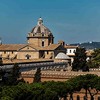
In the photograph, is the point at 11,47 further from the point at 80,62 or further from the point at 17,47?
the point at 80,62

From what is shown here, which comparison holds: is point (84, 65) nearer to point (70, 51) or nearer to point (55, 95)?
point (55, 95)

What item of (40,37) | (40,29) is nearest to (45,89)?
(40,37)

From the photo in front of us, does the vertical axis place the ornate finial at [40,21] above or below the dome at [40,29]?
above

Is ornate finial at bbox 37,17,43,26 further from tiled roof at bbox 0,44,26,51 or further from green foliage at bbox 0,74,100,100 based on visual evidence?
green foliage at bbox 0,74,100,100

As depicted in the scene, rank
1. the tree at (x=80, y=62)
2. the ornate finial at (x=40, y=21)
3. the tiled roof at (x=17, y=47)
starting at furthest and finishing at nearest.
Result: the ornate finial at (x=40, y=21), the tiled roof at (x=17, y=47), the tree at (x=80, y=62)

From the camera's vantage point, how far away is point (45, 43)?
97875 mm

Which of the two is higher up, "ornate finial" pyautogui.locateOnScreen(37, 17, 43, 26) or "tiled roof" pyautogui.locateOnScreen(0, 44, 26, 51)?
"ornate finial" pyautogui.locateOnScreen(37, 17, 43, 26)

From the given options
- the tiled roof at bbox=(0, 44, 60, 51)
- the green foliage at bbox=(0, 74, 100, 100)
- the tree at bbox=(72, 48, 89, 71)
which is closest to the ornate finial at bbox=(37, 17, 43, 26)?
the tiled roof at bbox=(0, 44, 60, 51)

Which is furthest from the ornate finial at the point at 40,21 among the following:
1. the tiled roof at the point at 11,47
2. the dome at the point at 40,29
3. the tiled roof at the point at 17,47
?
the tiled roof at the point at 11,47

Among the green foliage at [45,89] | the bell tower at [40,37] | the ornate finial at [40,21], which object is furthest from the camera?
the ornate finial at [40,21]

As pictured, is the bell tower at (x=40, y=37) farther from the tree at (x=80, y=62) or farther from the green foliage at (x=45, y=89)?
the green foliage at (x=45, y=89)

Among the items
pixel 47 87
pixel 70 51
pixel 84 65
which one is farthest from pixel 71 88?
pixel 70 51

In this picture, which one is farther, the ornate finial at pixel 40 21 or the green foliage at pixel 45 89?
the ornate finial at pixel 40 21

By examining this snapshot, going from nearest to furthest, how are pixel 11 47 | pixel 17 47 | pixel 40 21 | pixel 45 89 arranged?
1. pixel 45 89
2. pixel 17 47
3. pixel 11 47
4. pixel 40 21
